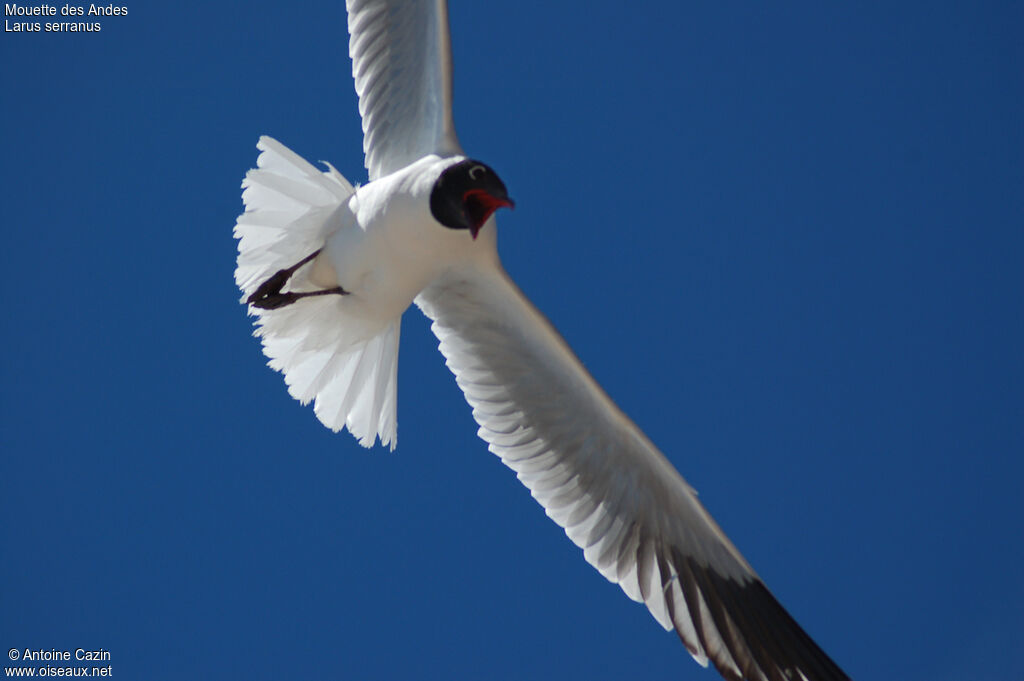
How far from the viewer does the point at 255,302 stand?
3.95m

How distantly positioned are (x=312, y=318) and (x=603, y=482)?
3.12 ft

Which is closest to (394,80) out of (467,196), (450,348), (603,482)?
(467,196)

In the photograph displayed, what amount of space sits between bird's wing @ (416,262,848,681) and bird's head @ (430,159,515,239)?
0.26 m

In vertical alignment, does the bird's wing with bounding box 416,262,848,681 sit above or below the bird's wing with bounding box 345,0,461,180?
below

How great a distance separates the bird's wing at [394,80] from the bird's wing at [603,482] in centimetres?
40

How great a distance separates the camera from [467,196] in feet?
11.5

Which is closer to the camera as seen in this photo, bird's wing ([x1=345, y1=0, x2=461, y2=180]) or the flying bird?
the flying bird

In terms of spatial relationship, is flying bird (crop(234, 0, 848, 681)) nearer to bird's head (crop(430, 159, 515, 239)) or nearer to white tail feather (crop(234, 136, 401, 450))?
white tail feather (crop(234, 136, 401, 450))

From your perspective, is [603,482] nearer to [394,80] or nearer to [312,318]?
[312,318]

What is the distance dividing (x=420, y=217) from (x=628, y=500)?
1.01 metres

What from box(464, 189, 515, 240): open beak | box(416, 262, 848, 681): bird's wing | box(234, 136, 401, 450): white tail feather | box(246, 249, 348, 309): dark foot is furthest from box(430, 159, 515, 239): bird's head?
box(246, 249, 348, 309): dark foot

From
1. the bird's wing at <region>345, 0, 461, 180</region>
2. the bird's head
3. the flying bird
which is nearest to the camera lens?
the bird's head

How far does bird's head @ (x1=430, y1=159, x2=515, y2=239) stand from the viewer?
3.46m

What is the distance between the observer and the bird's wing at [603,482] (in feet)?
12.3
